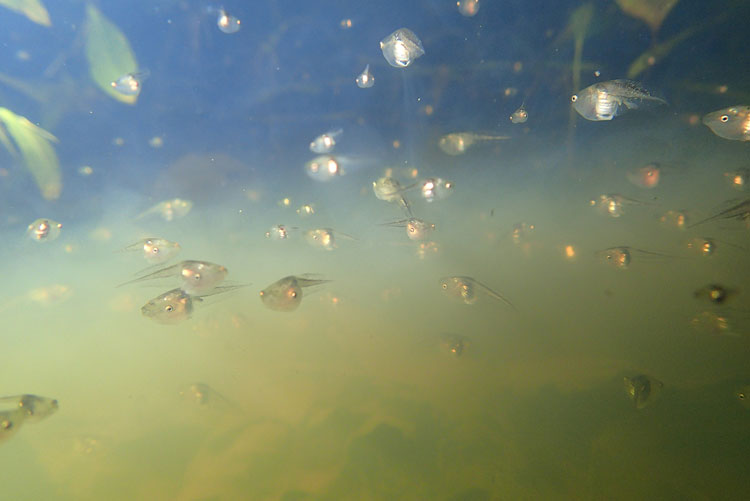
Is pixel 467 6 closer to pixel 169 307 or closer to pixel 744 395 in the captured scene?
pixel 169 307

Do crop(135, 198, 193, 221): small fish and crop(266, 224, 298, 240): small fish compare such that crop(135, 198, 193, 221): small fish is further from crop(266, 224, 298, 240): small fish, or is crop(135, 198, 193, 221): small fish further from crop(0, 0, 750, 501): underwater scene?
crop(266, 224, 298, 240): small fish

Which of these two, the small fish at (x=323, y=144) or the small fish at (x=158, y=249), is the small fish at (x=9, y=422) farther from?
the small fish at (x=323, y=144)

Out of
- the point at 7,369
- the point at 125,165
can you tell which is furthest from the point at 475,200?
the point at 7,369

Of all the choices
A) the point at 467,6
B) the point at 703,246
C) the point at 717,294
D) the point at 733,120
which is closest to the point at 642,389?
the point at 717,294

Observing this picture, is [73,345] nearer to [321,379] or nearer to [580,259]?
[321,379]

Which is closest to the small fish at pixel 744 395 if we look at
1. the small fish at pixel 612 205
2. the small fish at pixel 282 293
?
the small fish at pixel 612 205

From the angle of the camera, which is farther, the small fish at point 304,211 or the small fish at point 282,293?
the small fish at point 304,211

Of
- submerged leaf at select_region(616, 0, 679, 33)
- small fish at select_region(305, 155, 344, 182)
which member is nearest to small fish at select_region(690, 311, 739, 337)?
submerged leaf at select_region(616, 0, 679, 33)
